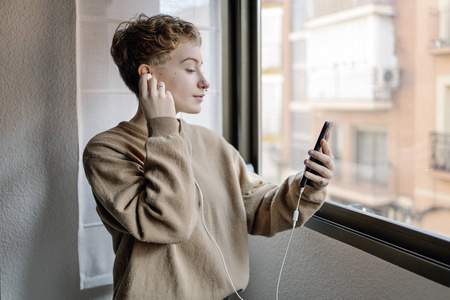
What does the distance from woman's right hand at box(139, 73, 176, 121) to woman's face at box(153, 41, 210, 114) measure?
0.05 meters

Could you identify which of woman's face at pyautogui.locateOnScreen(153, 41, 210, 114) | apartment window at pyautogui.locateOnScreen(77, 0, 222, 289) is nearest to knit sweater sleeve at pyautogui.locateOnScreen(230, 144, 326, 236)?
woman's face at pyautogui.locateOnScreen(153, 41, 210, 114)

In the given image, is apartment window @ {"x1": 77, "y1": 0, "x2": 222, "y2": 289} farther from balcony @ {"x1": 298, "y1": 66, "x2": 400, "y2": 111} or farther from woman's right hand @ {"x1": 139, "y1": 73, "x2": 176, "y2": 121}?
balcony @ {"x1": 298, "y1": 66, "x2": 400, "y2": 111}

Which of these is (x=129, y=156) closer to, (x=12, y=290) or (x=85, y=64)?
(x=85, y=64)

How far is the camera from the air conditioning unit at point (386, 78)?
1.19m

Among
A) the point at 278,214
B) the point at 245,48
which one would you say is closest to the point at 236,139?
the point at 245,48

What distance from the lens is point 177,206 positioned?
98 centimetres

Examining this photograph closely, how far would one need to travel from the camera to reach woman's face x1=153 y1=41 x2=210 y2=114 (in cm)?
114

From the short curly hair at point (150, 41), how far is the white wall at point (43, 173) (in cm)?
28

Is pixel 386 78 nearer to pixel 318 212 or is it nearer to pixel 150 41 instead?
pixel 318 212

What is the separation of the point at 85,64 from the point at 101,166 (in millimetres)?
520

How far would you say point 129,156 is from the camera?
42.7 inches

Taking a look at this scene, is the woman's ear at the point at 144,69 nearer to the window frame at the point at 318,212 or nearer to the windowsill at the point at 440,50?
the window frame at the point at 318,212

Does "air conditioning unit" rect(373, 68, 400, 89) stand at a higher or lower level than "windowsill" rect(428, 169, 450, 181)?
higher

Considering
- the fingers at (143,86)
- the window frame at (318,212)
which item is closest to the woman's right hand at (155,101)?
the fingers at (143,86)
